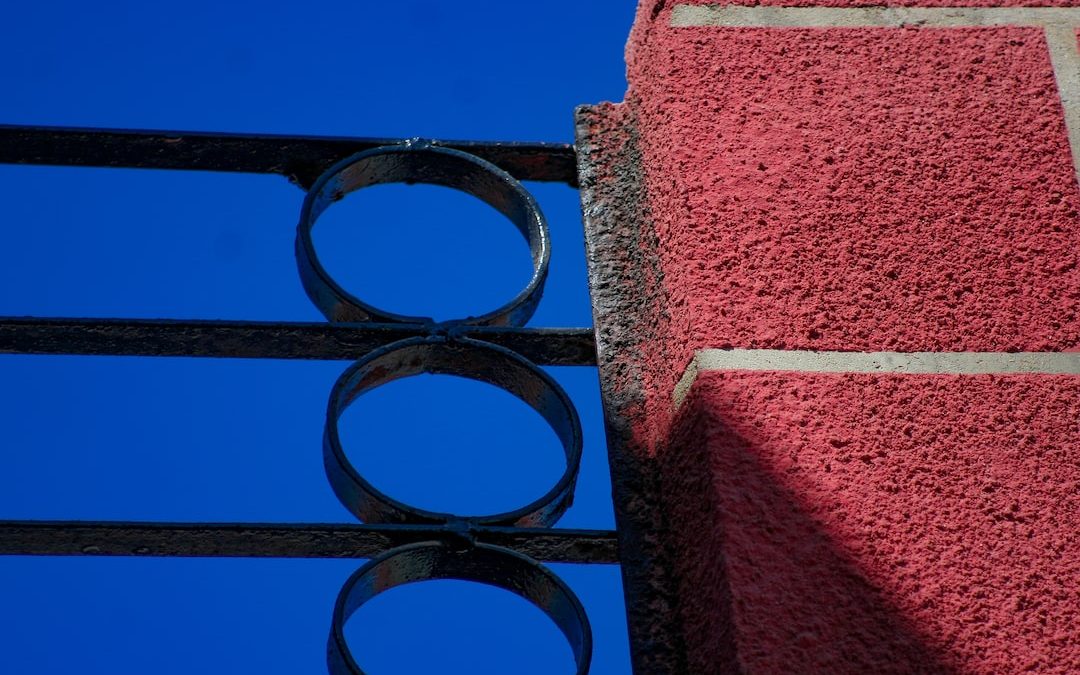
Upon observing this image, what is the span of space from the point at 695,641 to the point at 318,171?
1061 mm

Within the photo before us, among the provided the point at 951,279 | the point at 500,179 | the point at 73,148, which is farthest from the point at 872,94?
the point at 73,148

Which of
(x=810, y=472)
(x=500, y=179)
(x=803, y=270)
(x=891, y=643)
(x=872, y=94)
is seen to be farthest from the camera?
(x=500, y=179)

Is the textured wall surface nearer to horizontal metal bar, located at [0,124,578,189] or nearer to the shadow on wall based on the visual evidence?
the shadow on wall

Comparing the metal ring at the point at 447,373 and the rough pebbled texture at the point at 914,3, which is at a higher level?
the rough pebbled texture at the point at 914,3

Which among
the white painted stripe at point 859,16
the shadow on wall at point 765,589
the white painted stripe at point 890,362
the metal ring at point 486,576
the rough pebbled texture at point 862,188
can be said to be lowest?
the shadow on wall at point 765,589

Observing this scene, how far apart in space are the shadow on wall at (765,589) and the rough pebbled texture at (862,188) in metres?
0.18

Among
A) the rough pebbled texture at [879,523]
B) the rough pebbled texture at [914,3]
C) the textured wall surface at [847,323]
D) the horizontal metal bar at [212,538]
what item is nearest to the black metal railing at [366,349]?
the horizontal metal bar at [212,538]

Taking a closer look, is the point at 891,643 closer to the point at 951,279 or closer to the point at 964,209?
the point at 951,279

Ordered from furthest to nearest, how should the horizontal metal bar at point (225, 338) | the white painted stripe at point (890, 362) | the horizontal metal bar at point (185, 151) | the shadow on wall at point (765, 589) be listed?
the horizontal metal bar at point (185, 151)
the horizontal metal bar at point (225, 338)
the white painted stripe at point (890, 362)
the shadow on wall at point (765, 589)

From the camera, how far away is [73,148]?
245 centimetres

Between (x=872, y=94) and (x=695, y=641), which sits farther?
(x=872, y=94)

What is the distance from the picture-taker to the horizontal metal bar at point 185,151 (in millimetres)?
2434

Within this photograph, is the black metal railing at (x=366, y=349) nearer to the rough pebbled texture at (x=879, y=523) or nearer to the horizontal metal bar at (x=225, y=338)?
the horizontal metal bar at (x=225, y=338)

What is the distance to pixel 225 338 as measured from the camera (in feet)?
7.16
